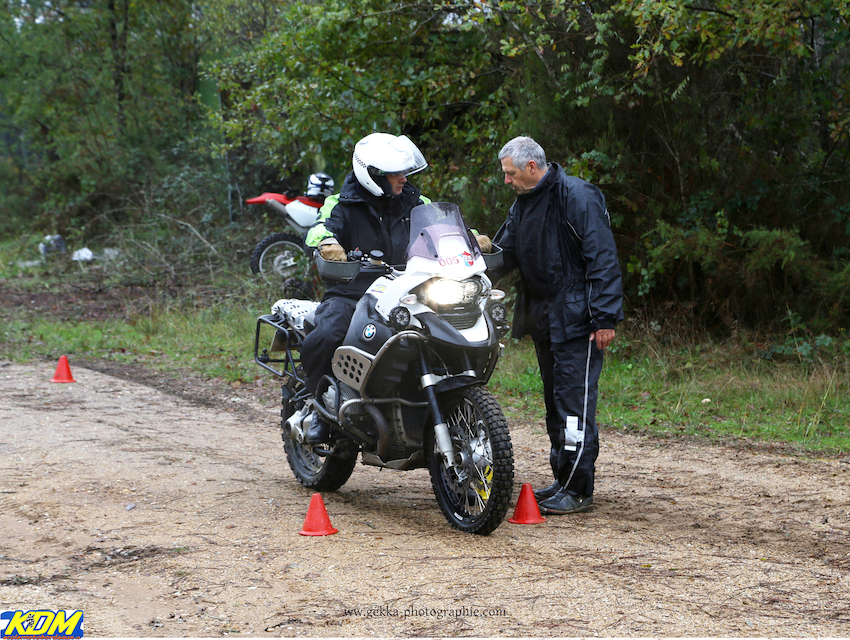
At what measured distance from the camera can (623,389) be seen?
28.7ft

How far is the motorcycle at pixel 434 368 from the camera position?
454 centimetres

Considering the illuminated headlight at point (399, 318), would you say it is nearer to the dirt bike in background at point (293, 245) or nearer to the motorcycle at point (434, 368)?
the motorcycle at point (434, 368)

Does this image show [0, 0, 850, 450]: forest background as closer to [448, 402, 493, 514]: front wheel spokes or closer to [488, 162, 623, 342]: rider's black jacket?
[488, 162, 623, 342]: rider's black jacket

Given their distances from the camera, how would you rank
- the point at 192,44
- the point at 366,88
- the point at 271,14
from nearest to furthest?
the point at 366,88, the point at 271,14, the point at 192,44

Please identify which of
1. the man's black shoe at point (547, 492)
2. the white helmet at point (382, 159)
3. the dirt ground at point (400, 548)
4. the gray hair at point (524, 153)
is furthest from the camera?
the man's black shoe at point (547, 492)

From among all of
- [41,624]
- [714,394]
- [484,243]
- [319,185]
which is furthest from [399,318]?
[319,185]

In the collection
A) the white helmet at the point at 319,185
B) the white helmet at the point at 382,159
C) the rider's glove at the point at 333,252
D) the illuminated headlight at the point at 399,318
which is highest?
the white helmet at the point at 319,185

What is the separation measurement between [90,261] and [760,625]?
1712 cm

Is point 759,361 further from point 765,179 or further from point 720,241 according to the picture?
point 765,179

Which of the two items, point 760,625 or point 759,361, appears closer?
point 760,625

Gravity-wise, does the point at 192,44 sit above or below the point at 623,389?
above

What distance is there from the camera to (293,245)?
14250 millimetres

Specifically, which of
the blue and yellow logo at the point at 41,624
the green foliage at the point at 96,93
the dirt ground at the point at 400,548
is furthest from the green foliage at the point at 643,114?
the green foliage at the point at 96,93

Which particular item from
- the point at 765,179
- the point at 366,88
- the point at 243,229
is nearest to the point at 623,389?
the point at 765,179
